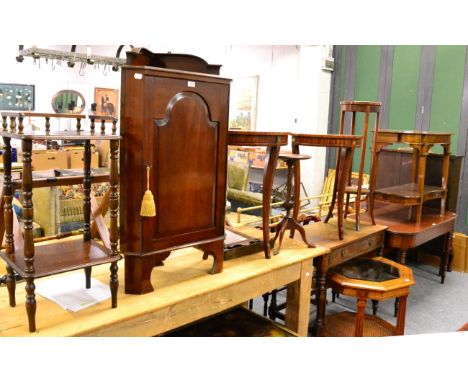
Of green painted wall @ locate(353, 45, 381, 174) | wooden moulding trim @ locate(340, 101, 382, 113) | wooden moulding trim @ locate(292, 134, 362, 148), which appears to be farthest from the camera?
green painted wall @ locate(353, 45, 381, 174)

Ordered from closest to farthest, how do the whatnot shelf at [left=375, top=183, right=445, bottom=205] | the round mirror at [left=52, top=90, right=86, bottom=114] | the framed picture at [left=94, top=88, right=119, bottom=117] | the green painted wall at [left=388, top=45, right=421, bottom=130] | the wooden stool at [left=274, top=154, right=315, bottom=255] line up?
the wooden stool at [left=274, top=154, right=315, bottom=255] < the whatnot shelf at [left=375, top=183, right=445, bottom=205] < the green painted wall at [left=388, top=45, right=421, bottom=130] < the round mirror at [left=52, top=90, right=86, bottom=114] < the framed picture at [left=94, top=88, right=119, bottom=117]

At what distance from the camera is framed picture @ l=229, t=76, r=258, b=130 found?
7.66m

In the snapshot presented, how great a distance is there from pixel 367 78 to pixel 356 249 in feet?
11.9

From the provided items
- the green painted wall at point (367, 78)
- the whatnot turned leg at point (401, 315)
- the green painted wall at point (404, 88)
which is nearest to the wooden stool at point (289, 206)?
the whatnot turned leg at point (401, 315)

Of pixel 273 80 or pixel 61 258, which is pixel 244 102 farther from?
pixel 61 258

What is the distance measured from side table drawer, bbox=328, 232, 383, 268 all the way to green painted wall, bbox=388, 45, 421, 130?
2.71 m

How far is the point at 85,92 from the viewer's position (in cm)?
915

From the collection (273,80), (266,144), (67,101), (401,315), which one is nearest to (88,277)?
(266,144)

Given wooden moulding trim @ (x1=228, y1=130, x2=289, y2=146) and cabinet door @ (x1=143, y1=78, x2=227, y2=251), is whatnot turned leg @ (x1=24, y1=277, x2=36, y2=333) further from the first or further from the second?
wooden moulding trim @ (x1=228, y1=130, x2=289, y2=146)

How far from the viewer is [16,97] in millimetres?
8172

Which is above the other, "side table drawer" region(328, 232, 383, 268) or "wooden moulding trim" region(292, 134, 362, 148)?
"wooden moulding trim" region(292, 134, 362, 148)

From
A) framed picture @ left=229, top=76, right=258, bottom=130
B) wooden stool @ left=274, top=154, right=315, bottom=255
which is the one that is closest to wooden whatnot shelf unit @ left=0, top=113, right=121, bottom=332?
wooden stool @ left=274, top=154, right=315, bottom=255

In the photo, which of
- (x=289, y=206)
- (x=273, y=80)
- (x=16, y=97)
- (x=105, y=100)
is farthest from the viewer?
(x=105, y=100)

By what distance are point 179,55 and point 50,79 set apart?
767 cm
